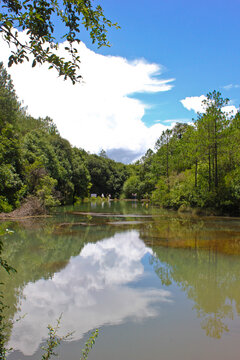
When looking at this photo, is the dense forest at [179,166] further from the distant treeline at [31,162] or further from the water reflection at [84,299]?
the water reflection at [84,299]

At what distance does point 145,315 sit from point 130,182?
71787mm

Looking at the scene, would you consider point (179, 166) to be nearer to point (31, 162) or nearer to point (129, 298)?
point (31, 162)

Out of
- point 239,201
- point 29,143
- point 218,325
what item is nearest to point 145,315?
point 218,325

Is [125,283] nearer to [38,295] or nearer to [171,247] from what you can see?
[38,295]

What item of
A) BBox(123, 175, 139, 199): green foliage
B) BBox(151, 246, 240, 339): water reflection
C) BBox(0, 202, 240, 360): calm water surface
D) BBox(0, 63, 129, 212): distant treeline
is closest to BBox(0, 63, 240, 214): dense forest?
BBox(0, 63, 129, 212): distant treeline

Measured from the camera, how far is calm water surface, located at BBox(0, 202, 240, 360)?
4.55 metres

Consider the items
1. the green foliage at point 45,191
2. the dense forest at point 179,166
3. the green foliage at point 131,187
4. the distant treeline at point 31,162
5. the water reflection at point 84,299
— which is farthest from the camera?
the green foliage at point 131,187

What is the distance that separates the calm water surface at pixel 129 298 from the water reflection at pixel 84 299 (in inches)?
0.7

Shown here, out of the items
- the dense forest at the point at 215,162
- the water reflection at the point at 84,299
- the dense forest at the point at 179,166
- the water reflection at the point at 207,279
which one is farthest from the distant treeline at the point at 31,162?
the dense forest at the point at 215,162

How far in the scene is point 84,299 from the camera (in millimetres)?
6586

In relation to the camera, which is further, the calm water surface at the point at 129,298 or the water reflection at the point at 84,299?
the water reflection at the point at 84,299

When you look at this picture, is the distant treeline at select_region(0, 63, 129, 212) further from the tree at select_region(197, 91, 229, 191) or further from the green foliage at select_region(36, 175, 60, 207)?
the tree at select_region(197, 91, 229, 191)

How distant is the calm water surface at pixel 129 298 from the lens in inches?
179

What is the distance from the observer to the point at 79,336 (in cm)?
485
